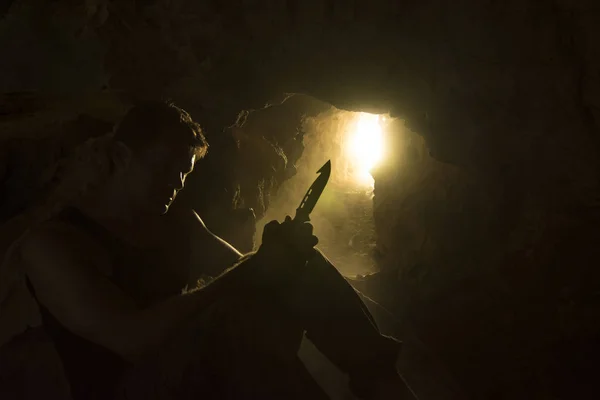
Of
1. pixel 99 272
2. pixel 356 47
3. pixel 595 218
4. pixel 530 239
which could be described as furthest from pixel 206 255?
pixel 595 218

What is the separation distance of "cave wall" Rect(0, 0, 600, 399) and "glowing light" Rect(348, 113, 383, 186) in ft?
4.44

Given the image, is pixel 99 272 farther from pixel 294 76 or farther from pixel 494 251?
pixel 494 251

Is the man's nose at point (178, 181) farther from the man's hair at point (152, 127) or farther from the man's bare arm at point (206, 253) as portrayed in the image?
the man's bare arm at point (206, 253)

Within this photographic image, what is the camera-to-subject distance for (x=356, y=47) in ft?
6.83

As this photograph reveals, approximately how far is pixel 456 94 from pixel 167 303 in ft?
5.18

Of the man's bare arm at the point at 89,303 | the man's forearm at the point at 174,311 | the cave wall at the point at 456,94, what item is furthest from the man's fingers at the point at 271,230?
the cave wall at the point at 456,94

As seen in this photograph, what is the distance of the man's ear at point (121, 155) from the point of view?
1460 mm

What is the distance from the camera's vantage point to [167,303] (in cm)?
135

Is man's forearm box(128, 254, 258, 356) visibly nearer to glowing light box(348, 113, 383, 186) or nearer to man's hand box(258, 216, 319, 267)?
man's hand box(258, 216, 319, 267)

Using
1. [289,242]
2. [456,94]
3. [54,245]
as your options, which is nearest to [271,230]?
[289,242]

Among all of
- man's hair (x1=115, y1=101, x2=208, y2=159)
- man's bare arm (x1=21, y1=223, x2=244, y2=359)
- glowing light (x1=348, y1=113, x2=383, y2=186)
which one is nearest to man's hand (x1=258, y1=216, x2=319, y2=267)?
man's bare arm (x1=21, y1=223, x2=244, y2=359)

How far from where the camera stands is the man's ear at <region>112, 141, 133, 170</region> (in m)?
1.46

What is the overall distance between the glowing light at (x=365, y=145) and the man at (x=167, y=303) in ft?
7.71

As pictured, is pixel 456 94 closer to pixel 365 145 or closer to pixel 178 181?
pixel 178 181
